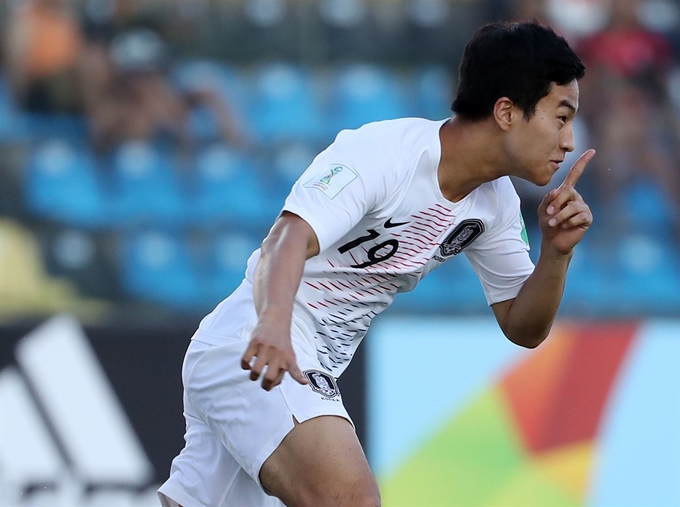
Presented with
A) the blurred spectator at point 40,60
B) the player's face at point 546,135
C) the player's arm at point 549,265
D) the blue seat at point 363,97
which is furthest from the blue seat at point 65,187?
the player's face at point 546,135

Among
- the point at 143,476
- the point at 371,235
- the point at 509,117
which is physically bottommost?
the point at 143,476

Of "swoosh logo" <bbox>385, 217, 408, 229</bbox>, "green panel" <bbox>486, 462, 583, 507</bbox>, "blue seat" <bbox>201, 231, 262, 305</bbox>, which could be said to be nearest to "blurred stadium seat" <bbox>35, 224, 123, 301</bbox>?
"blue seat" <bbox>201, 231, 262, 305</bbox>

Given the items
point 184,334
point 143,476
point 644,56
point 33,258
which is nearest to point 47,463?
point 143,476

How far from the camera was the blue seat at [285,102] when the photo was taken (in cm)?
805

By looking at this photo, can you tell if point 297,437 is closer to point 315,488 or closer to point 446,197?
point 315,488

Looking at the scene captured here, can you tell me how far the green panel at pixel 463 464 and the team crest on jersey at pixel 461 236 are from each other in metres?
2.39

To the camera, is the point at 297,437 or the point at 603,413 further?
the point at 603,413

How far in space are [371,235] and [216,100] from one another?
466 cm

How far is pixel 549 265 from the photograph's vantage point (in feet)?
12.1

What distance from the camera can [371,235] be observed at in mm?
3510

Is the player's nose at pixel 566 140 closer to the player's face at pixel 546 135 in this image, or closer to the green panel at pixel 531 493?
the player's face at pixel 546 135

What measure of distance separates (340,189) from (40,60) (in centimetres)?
497

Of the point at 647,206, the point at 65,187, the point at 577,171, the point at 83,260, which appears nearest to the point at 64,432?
the point at 83,260

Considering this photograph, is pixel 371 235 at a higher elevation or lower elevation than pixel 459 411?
higher
